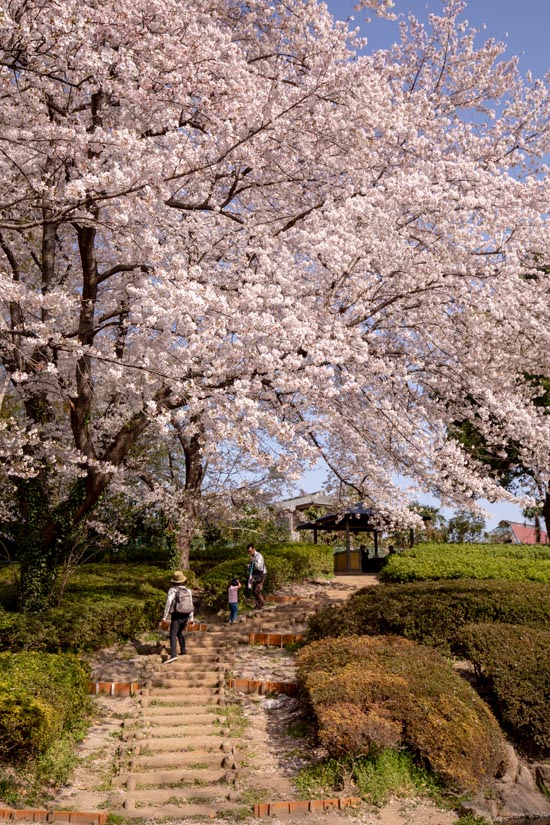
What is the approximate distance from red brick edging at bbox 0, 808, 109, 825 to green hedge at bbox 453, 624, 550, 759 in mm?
4861

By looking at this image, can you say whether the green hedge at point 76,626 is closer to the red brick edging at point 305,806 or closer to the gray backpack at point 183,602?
the gray backpack at point 183,602

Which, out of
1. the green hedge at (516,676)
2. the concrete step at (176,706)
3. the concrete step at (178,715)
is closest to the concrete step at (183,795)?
the concrete step at (178,715)

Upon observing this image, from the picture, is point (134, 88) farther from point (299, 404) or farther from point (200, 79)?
point (299, 404)

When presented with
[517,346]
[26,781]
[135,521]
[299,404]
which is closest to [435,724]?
[26,781]

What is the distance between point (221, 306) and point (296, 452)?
88.3 inches

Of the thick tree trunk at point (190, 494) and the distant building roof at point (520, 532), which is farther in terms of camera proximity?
the distant building roof at point (520, 532)

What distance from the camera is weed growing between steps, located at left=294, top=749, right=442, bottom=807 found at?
285 inches

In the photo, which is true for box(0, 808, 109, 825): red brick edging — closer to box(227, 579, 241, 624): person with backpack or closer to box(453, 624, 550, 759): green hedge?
box(453, 624, 550, 759): green hedge

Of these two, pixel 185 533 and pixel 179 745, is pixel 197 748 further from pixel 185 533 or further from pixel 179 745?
pixel 185 533

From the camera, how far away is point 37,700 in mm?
7734

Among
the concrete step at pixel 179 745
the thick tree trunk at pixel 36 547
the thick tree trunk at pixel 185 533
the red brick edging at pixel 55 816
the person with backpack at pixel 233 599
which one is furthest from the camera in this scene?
the thick tree trunk at pixel 185 533

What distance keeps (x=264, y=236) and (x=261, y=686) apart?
270 inches

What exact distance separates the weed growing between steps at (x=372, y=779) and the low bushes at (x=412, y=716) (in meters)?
0.10

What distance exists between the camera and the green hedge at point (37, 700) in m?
7.51
